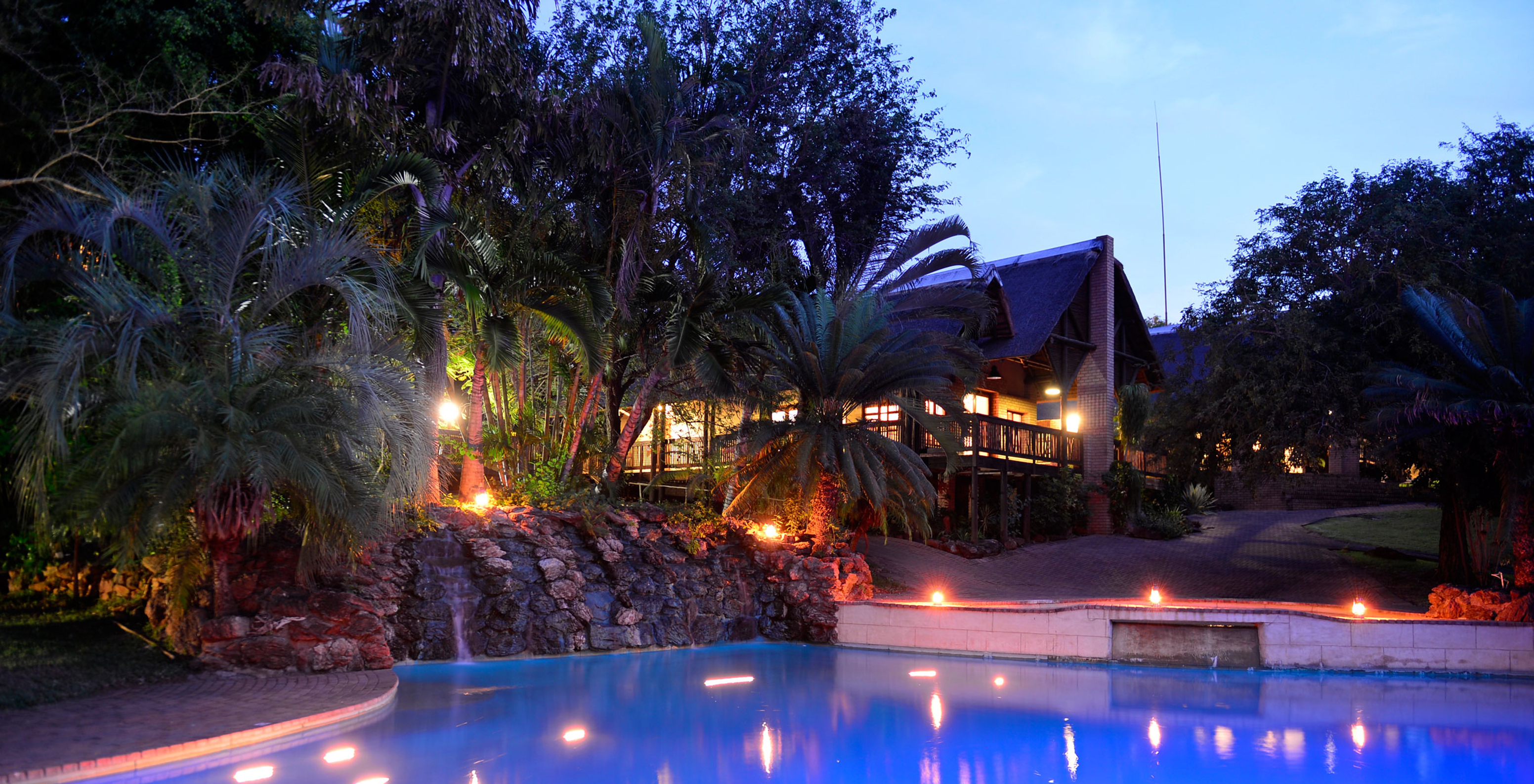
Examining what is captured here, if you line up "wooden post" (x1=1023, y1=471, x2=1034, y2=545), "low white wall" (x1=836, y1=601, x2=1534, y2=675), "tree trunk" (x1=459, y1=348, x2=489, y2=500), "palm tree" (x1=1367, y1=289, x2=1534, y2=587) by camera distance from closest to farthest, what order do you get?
"low white wall" (x1=836, y1=601, x2=1534, y2=675) < "palm tree" (x1=1367, y1=289, x2=1534, y2=587) < "tree trunk" (x1=459, y1=348, x2=489, y2=500) < "wooden post" (x1=1023, y1=471, x2=1034, y2=545)

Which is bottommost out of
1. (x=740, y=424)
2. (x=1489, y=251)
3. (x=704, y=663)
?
(x=704, y=663)

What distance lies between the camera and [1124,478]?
26.1 m

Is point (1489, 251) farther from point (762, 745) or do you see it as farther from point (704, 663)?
point (762, 745)

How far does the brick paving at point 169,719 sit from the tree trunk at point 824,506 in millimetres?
8590

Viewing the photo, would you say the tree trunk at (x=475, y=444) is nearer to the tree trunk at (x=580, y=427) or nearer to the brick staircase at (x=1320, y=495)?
the tree trunk at (x=580, y=427)

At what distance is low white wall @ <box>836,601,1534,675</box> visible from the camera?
41.8 feet

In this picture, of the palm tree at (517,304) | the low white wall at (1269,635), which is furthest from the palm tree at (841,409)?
the palm tree at (517,304)

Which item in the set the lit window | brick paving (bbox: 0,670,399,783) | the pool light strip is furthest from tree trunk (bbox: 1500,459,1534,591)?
brick paving (bbox: 0,670,399,783)

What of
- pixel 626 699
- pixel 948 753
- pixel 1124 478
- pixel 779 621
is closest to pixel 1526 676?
pixel 948 753

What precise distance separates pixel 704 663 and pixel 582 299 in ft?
19.5

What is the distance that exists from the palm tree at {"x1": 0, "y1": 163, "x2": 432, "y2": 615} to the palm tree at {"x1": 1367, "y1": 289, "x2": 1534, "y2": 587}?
13.9 metres

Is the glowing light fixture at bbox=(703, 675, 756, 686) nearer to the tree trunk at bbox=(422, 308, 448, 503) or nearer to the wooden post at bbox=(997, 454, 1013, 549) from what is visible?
the tree trunk at bbox=(422, 308, 448, 503)

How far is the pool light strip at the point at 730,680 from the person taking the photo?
11977 millimetres

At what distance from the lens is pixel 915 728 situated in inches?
378
